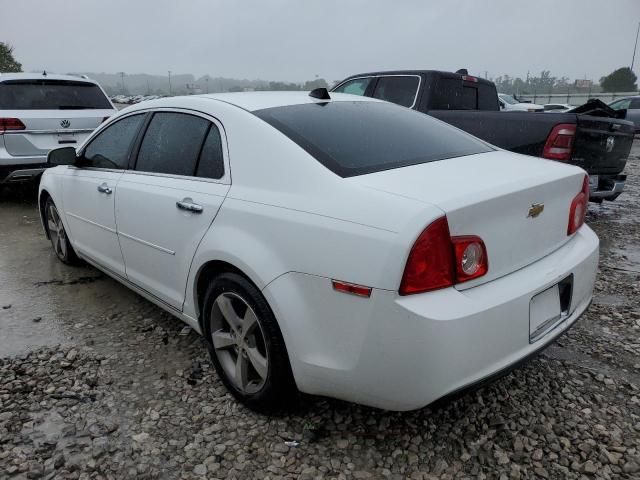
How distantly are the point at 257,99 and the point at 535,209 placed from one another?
158cm

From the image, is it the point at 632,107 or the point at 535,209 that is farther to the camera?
the point at 632,107

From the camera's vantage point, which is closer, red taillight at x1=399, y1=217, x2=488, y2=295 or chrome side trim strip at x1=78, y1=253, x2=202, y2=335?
red taillight at x1=399, y1=217, x2=488, y2=295

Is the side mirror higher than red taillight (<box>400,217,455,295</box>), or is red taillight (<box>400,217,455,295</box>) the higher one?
the side mirror

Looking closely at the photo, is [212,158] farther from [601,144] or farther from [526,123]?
[601,144]

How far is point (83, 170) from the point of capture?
3.77 meters

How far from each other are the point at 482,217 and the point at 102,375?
221 centimetres

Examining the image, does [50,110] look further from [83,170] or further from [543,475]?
[543,475]

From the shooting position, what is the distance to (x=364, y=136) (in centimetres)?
250

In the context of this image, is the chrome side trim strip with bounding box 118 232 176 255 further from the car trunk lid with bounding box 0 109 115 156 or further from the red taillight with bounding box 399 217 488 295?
the car trunk lid with bounding box 0 109 115 156

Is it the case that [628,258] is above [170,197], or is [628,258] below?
below

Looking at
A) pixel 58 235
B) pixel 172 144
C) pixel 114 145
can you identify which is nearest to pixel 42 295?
pixel 58 235

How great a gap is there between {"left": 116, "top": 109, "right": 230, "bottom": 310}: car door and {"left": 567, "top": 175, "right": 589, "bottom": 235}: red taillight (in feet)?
5.41

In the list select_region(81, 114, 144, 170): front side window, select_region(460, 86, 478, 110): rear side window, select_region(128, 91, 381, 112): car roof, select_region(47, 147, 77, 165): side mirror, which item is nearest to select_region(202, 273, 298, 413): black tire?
select_region(128, 91, 381, 112): car roof

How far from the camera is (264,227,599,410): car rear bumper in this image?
1755mm
